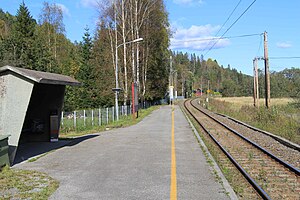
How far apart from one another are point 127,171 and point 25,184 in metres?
2.46

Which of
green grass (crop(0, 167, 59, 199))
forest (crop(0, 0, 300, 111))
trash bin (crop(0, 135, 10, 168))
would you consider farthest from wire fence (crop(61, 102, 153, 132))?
green grass (crop(0, 167, 59, 199))

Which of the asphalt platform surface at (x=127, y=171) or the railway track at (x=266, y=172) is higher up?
the asphalt platform surface at (x=127, y=171)

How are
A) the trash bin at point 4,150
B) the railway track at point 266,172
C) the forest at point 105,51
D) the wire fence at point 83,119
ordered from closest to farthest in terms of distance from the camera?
the railway track at point 266,172 < the trash bin at point 4,150 < the wire fence at point 83,119 < the forest at point 105,51

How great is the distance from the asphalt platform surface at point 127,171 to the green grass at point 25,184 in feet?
0.74

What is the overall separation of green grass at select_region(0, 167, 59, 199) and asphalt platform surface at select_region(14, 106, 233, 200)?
227mm

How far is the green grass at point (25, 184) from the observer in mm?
6930

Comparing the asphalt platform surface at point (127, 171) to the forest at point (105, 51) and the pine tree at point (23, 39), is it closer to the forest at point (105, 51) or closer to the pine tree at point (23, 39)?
the forest at point (105, 51)

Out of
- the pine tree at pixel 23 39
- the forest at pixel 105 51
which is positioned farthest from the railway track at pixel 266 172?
the pine tree at pixel 23 39

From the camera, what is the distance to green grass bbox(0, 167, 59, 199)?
6.93 m

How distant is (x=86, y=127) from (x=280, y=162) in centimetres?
1500

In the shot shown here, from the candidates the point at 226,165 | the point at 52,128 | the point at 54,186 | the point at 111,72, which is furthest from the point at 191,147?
the point at 111,72

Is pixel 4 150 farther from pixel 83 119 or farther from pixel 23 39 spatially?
pixel 23 39

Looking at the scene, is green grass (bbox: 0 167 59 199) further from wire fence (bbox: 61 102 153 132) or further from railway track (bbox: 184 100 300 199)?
wire fence (bbox: 61 102 153 132)

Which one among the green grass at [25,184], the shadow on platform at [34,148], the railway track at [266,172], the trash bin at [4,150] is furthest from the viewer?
the shadow on platform at [34,148]
